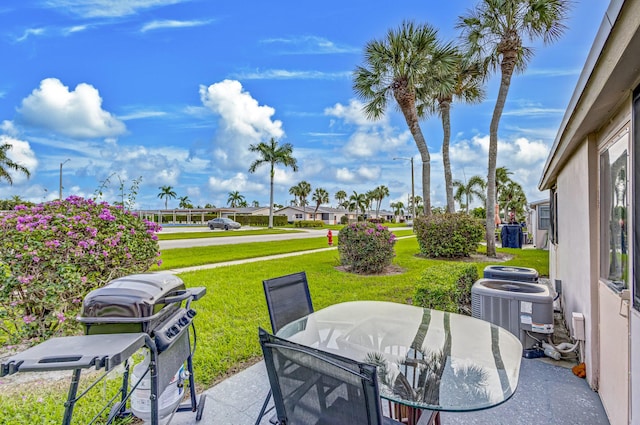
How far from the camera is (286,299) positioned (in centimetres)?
295

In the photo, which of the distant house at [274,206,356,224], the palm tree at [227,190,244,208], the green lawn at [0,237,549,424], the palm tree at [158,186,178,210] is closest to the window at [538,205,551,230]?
the green lawn at [0,237,549,424]

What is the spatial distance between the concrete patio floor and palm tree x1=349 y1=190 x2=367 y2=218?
6759cm

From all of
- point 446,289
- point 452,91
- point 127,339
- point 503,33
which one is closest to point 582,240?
point 446,289

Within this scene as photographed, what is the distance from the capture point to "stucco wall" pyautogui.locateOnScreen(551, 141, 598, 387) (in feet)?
9.10

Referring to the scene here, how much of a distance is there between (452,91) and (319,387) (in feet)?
45.8

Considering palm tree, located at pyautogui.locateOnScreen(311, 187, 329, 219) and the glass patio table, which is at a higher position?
palm tree, located at pyautogui.locateOnScreen(311, 187, 329, 219)

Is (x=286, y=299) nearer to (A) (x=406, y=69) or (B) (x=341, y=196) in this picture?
(A) (x=406, y=69)

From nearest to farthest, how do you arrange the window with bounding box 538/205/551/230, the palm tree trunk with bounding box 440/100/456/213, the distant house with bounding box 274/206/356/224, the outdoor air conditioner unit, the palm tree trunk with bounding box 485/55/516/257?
the outdoor air conditioner unit < the palm tree trunk with bounding box 485/55/516/257 < the palm tree trunk with bounding box 440/100/456/213 < the window with bounding box 538/205/551/230 < the distant house with bounding box 274/206/356/224

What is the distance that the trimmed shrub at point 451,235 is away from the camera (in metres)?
10.5

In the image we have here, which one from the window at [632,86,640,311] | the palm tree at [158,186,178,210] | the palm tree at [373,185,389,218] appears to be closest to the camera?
the window at [632,86,640,311]

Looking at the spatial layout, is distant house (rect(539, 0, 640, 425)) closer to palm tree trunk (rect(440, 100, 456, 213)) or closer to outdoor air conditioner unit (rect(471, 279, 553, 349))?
outdoor air conditioner unit (rect(471, 279, 553, 349))

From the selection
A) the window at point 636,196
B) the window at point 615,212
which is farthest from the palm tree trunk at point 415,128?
the window at point 636,196

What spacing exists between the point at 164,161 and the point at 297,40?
760 inches

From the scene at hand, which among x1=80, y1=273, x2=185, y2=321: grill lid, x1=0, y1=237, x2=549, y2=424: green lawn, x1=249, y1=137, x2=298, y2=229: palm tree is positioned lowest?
x1=0, y1=237, x2=549, y2=424: green lawn
